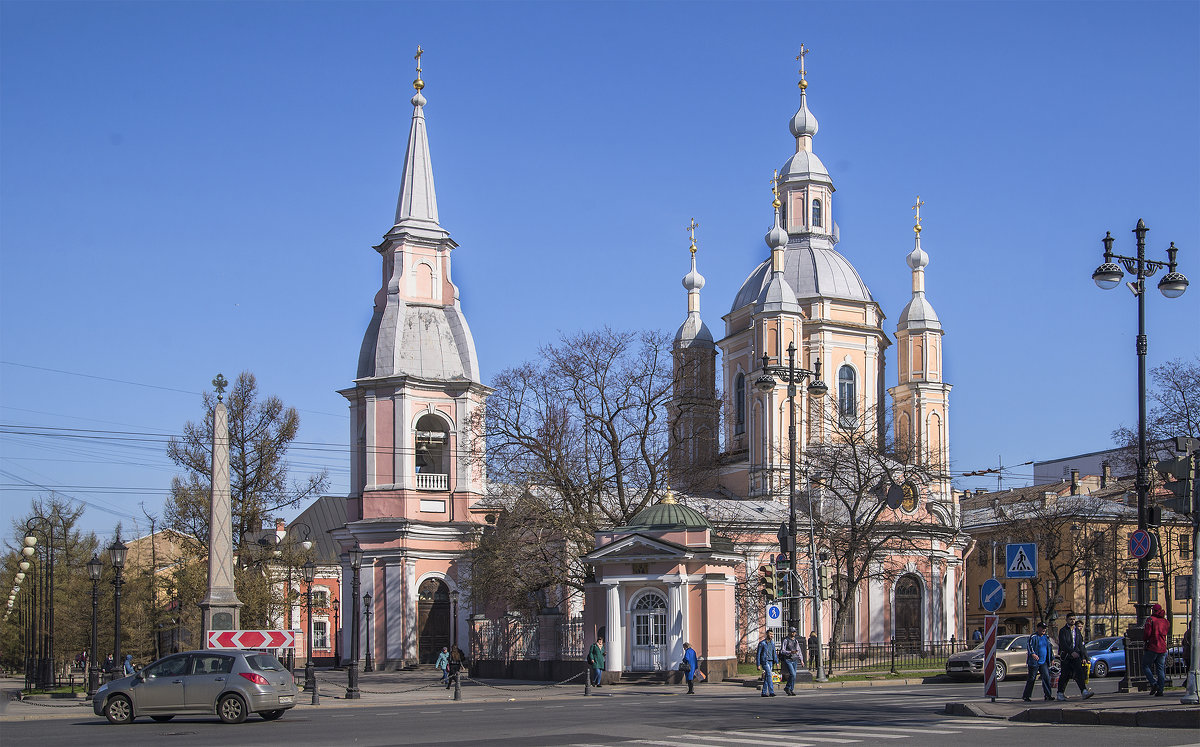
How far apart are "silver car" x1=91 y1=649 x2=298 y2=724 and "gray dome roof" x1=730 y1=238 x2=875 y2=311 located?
139 feet

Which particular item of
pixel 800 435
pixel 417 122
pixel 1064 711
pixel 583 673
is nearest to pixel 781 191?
pixel 800 435

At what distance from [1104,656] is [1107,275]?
17.4 m

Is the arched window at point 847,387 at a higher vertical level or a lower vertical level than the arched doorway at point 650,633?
higher

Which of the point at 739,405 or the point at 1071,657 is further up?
the point at 739,405

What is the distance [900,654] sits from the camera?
4856 cm

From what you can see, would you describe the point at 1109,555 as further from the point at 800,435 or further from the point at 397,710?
the point at 397,710

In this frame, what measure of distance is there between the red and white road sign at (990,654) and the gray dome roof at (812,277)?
4046 cm

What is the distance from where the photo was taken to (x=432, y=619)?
5331cm

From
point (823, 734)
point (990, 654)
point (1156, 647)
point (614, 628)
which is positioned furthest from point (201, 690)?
point (614, 628)

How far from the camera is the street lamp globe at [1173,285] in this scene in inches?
892

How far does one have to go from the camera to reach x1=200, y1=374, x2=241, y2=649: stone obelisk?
3109 cm

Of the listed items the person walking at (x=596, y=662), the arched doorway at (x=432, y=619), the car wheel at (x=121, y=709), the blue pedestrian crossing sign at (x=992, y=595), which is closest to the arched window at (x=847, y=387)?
the arched doorway at (x=432, y=619)

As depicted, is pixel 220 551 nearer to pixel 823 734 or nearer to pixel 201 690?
pixel 201 690

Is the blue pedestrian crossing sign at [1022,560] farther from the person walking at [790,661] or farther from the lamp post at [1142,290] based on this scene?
the person walking at [790,661]
